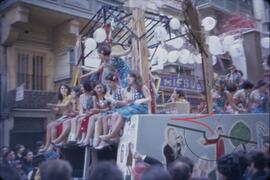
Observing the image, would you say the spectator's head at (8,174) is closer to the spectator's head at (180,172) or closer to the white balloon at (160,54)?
the spectator's head at (180,172)

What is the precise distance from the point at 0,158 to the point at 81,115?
128 inches

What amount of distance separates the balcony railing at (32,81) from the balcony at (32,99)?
0.40m

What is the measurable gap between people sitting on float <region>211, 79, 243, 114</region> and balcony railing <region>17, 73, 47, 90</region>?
657 centimetres

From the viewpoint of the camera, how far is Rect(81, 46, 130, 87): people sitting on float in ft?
21.0

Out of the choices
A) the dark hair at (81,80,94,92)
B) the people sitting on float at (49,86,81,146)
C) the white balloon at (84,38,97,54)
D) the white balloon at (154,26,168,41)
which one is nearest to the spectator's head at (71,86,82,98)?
the people sitting on float at (49,86,81,146)

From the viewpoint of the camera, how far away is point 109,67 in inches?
254

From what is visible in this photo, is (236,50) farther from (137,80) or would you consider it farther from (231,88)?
(137,80)

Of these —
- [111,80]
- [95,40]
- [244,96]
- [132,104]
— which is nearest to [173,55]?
[95,40]

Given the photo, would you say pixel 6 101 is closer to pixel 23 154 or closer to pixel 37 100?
pixel 37 100

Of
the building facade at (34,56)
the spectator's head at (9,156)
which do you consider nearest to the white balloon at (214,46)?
the building facade at (34,56)

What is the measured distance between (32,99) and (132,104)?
7.29 meters

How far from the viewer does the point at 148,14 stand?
24.1ft

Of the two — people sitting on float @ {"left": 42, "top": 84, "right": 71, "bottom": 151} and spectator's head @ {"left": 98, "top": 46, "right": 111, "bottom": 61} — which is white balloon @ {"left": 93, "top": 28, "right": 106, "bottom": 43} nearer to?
spectator's head @ {"left": 98, "top": 46, "right": 111, "bottom": 61}

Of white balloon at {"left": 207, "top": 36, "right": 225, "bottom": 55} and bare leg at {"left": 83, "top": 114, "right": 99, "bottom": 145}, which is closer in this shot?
bare leg at {"left": 83, "top": 114, "right": 99, "bottom": 145}
